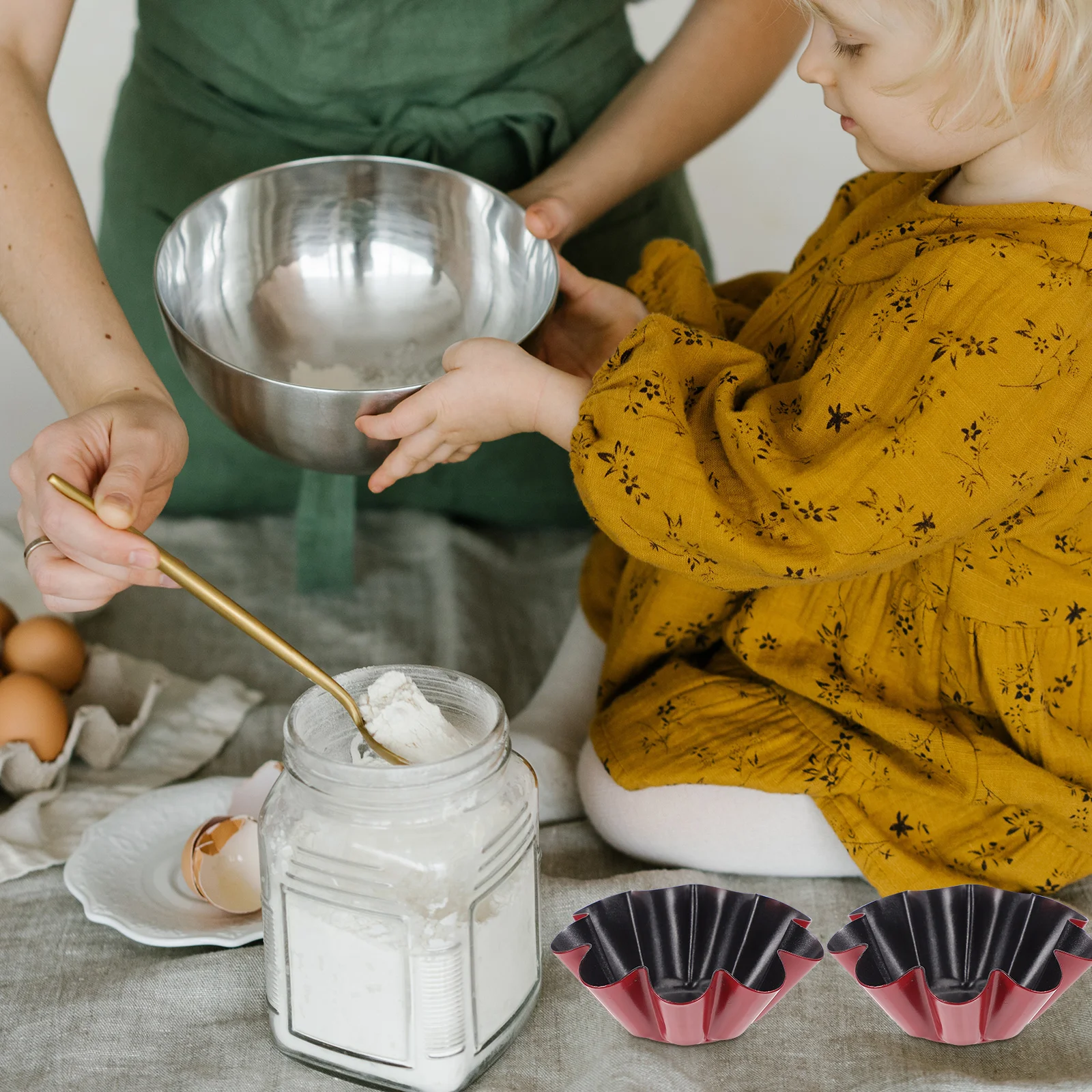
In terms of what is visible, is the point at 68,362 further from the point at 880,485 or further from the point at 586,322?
the point at 880,485

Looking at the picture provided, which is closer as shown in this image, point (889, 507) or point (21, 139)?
point (889, 507)

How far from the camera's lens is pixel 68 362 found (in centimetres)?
91

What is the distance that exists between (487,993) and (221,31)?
95 cm

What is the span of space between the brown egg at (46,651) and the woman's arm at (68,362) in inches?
9.5

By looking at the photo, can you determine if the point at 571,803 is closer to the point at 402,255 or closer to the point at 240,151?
the point at 402,255

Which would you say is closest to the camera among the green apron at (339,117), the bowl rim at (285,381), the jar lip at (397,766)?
the jar lip at (397,766)

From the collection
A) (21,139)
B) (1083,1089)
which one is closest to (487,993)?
(1083,1089)

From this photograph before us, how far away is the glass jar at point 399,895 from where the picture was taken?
644 millimetres

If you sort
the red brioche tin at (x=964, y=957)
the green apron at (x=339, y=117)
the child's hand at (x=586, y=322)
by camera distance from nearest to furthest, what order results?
1. the red brioche tin at (x=964, y=957)
2. the child's hand at (x=586, y=322)
3. the green apron at (x=339, y=117)

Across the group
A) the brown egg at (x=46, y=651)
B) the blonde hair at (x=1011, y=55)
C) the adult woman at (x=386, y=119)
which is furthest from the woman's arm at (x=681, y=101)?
the brown egg at (x=46, y=651)

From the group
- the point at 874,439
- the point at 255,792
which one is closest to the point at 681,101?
the point at 874,439

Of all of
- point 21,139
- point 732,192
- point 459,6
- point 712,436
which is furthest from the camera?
point 732,192

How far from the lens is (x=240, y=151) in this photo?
1.30 metres

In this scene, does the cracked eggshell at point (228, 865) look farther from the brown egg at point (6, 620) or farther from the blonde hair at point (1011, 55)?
the blonde hair at point (1011, 55)
